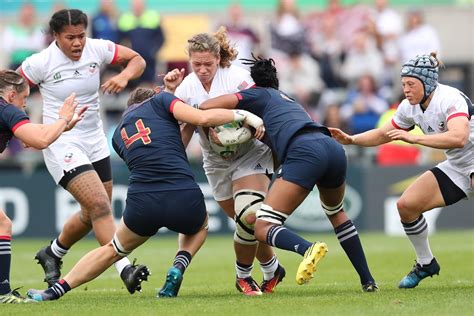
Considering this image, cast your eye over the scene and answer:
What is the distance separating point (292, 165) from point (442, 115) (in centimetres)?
165

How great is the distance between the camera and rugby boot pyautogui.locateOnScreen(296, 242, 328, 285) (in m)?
8.77

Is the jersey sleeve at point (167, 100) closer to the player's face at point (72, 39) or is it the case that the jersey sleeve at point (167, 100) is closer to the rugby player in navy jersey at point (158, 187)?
the rugby player in navy jersey at point (158, 187)

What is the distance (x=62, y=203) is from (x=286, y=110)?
31.7 ft

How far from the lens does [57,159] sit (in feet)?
36.4

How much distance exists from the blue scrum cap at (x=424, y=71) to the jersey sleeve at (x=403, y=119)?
0.39 m

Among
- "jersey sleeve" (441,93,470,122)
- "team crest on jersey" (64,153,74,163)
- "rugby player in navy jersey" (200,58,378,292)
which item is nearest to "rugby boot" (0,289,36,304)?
"team crest on jersey" (64,153,74,163)

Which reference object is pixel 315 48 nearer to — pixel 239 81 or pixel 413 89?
pixel 239 81

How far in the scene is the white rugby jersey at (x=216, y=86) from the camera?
33.8 ft

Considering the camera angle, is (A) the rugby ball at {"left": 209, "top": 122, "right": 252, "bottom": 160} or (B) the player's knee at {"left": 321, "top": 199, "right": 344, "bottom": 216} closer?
(A) the rugby ball at {"left": 209, "top": 122, "right": 252, "bottom": 160}

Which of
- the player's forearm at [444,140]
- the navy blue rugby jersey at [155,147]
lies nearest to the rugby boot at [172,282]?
the navy blue rugby jersey at [155,147]

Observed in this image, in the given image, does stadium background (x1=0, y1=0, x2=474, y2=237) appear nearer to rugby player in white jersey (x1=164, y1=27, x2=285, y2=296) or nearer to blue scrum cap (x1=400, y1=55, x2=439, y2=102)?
rugby player in white jersey (x1=164, y1=27, x2=285, y2=296)

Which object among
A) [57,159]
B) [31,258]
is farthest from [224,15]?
[57,159]

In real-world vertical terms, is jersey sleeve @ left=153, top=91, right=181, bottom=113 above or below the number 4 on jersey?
above

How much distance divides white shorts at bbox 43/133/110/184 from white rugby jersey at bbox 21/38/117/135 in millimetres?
91
